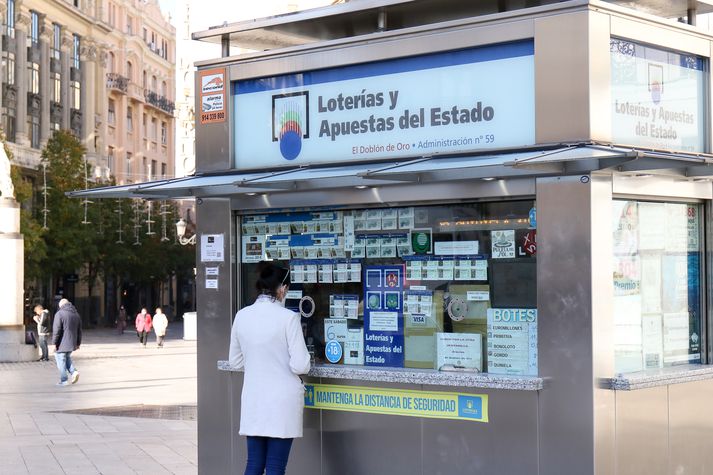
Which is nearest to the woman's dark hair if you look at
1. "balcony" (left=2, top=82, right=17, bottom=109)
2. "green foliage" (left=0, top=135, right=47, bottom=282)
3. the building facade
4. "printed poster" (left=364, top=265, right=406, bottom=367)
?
"printed poster" (left=364, top=265, right=406, bottom=367)

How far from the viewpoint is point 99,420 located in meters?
16.6

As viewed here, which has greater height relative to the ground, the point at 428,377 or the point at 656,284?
the point at 656,284

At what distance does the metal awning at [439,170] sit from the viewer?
739cm

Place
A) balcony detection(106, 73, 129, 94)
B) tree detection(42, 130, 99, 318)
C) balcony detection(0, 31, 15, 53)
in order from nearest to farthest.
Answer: tree detection(42, 130, 99, 318) → balcony detection(0, 31, 15, 53) → balcony detection(106, 73, 129, 94)

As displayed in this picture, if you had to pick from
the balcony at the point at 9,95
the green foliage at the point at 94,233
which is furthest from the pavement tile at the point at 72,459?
the balcony at the point at 9,95

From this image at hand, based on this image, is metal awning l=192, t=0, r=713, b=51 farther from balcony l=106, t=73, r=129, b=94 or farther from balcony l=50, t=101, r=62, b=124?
balcony l=106, t=73, r=129, b=94

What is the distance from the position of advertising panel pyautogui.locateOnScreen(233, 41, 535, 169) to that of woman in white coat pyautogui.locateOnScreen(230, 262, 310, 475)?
1605 mm

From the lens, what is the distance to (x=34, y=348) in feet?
111

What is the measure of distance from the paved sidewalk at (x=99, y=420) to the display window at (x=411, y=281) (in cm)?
279

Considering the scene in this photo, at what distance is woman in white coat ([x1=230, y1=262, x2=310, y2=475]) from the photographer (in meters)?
8.19

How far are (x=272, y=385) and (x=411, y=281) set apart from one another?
1450 mm

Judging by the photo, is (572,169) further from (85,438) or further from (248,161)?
(85,438)

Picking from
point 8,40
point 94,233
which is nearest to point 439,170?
point 94,233

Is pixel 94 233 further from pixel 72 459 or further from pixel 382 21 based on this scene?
pixel 382 21
